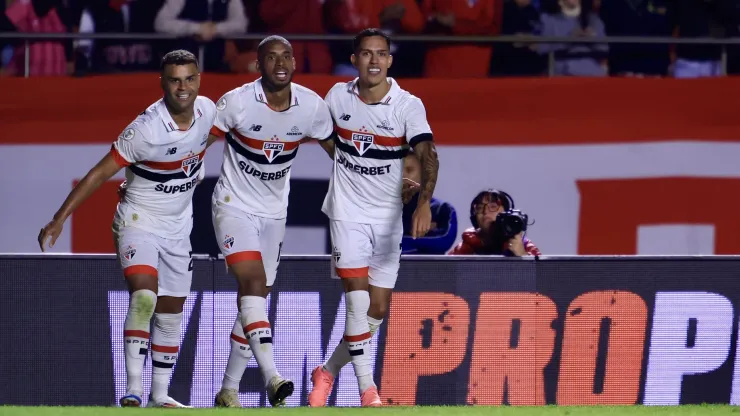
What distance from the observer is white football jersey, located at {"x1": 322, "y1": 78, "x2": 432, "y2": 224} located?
24.1 feet

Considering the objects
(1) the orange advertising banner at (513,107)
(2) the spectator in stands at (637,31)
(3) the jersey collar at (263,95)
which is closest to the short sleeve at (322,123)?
(3) the jersey collar at (263,95)

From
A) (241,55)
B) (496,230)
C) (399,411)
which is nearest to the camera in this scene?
(399,411)

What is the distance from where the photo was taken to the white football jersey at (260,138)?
7285mm

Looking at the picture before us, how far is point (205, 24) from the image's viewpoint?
413 inches

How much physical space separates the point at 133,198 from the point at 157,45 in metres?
3.64

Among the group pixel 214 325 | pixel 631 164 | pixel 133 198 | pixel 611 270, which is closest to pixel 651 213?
pixel 631 164

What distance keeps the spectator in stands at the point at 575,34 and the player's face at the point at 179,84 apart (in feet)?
14.8

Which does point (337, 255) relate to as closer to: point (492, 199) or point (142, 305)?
point (142, 305)

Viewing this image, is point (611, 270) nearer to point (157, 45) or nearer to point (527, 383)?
point (527, 383)

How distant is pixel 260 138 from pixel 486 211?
2210mm

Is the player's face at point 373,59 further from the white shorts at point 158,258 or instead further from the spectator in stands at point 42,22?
the spectator in stands at point 42,22

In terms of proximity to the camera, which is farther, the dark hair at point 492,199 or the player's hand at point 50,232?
the dark hair at point 492,199

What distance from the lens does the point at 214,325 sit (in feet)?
26.5

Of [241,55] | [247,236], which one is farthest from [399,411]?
[241,55]
